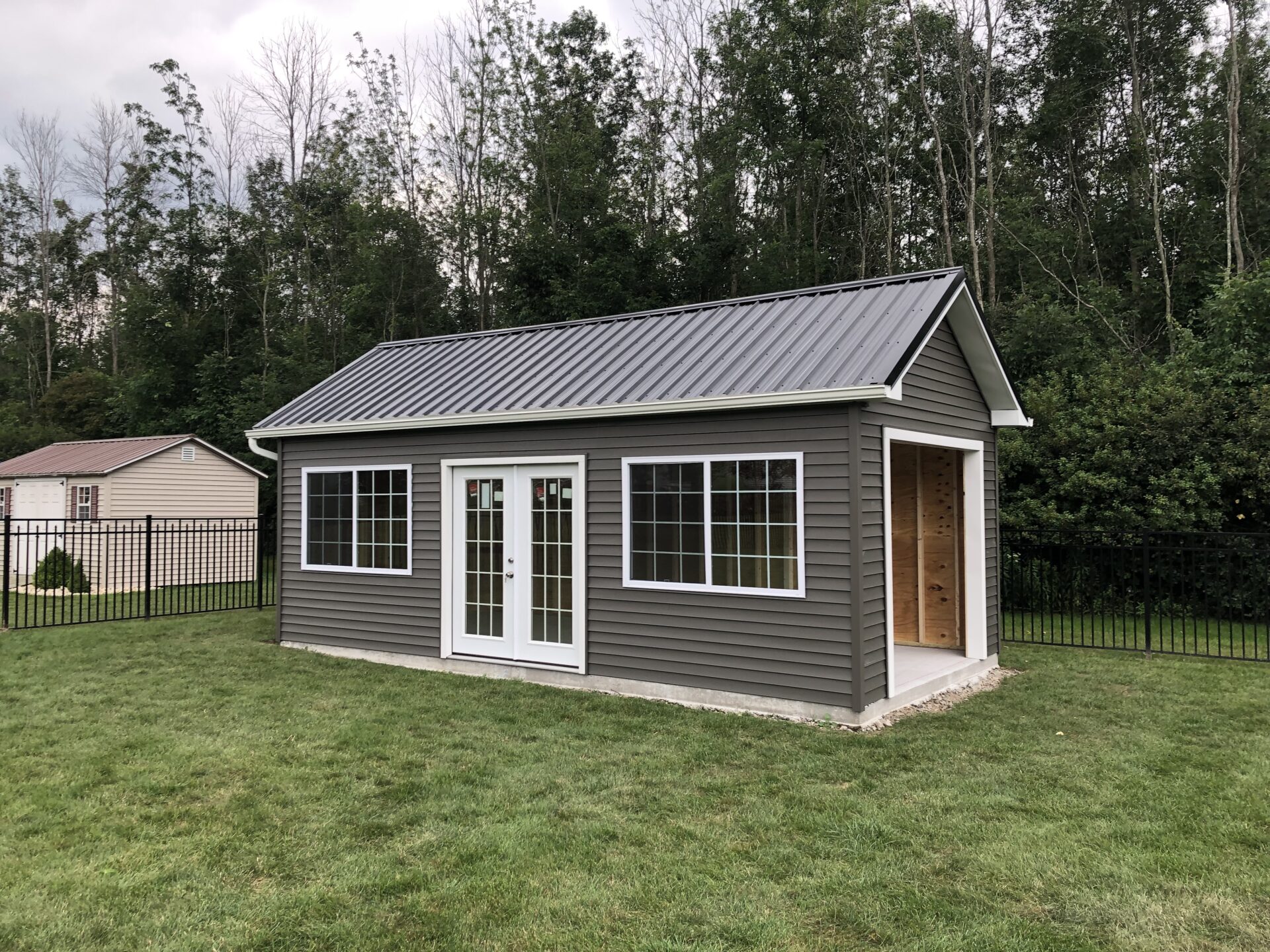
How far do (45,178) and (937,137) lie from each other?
3277 centimetres

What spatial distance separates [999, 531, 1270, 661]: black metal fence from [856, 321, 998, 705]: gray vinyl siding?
1.66 m

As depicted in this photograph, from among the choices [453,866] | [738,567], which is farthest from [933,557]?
[453,866]

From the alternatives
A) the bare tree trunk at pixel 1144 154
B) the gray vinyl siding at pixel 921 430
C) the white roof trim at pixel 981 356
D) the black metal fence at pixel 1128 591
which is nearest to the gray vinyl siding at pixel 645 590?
the gray vinyl siding at pixel 921 430

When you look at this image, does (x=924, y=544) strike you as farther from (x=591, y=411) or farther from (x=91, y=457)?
(x=91, y=457)

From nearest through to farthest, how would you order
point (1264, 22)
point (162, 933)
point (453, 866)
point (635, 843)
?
point (162, 933), point (453, 866), point (635, 843), point (1264, 22)

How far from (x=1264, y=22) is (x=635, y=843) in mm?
22412

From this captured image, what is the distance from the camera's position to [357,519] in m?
9.37

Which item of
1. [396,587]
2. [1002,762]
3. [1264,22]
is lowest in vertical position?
[1002,762]

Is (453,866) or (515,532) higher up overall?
(515,532)

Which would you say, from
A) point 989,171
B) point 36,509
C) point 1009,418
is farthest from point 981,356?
point 36,509

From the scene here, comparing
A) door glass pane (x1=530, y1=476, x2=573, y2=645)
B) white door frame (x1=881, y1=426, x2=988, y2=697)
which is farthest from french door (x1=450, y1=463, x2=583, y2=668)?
white door frame (x1=881, y1=426, x2=988, y2=697)

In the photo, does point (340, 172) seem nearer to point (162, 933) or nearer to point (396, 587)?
point (396, 587)

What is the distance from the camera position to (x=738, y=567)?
682 cm

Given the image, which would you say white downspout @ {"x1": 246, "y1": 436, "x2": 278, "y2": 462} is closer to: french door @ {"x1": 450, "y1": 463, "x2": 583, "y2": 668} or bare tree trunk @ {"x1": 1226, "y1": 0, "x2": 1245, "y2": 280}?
french door @ {"x1": 450, "y1": 463, "x2": 583, "y2": 668}
